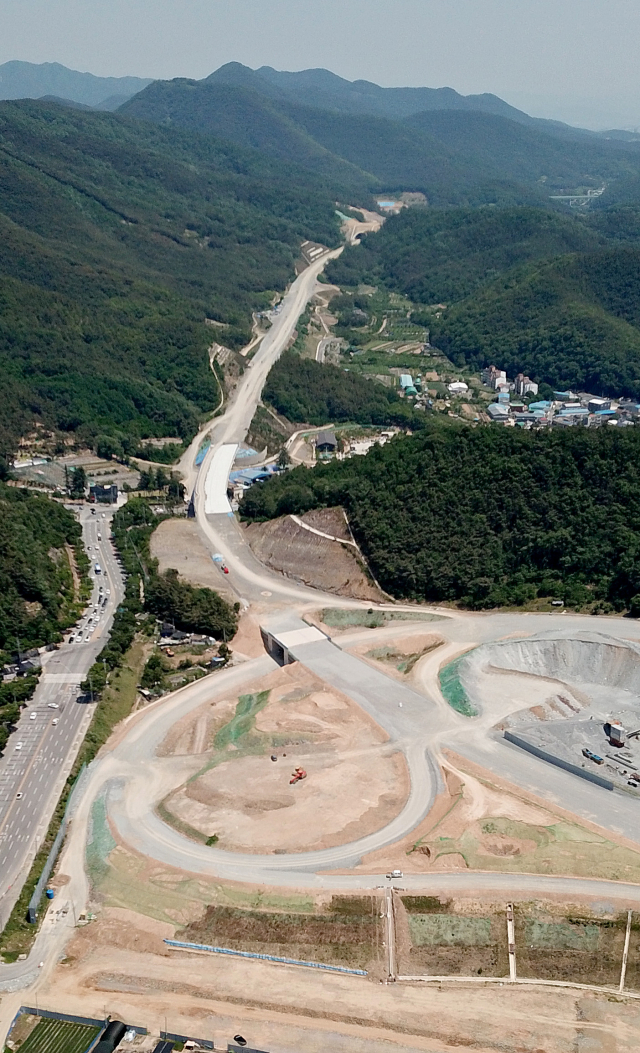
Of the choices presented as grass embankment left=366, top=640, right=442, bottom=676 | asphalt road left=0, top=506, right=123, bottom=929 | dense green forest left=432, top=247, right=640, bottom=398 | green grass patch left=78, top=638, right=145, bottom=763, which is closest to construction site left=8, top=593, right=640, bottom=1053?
grass embankment left=366, top=640, right=442, bottom=676

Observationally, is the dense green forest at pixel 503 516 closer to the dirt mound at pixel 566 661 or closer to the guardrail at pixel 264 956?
the dirt mound at pixel 566 661

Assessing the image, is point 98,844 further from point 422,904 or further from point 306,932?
point 422,904

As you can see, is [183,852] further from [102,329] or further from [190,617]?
[102,329]

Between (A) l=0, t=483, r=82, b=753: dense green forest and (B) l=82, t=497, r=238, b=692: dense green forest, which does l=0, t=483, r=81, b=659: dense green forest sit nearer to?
(A) l=0, t=483, r=82, b=753: dense green forest

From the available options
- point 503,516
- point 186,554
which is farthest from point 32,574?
point 503,516

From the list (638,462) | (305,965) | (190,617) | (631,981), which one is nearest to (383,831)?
(305,965)

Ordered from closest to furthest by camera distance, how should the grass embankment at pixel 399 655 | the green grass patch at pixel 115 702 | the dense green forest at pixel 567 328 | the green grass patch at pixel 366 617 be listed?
the green grass patch at pixel 115 702 < the grass embankment at pixel 399 655 < the green grass patch at pixel 366 617 < the dense green forest at pixel 567 328

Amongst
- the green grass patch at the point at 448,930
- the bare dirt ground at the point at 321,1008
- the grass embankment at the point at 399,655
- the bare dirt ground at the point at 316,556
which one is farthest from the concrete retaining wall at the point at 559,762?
the bare dirt ground at the point at 316,556
